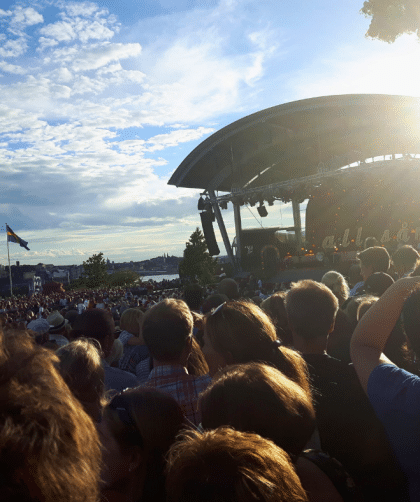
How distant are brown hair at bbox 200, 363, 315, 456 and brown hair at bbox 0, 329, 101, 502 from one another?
613 mm

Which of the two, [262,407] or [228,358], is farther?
[228,358]

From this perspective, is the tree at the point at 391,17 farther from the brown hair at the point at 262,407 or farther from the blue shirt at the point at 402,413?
the brown hair at the point at 262,407

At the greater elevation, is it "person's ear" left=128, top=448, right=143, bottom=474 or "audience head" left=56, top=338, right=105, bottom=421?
"audience head" left=56, top=338, right=105, bottom=421

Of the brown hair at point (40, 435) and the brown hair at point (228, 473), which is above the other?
the brown hair at point (40, 435)

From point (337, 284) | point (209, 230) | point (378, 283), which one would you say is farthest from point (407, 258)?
point (209, 230)

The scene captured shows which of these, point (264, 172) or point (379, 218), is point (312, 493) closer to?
point (379, 218)

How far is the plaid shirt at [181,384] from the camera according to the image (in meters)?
2.62

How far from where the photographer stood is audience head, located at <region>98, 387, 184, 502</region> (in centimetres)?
167

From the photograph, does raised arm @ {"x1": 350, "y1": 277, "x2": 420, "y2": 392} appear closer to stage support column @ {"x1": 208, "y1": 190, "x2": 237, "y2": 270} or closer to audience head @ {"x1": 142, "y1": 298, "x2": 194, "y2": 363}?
audience head @ {"x1": 142, "y1": 298, "x2": 194, "y2": 363}

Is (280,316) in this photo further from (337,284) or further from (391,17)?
(391,17)

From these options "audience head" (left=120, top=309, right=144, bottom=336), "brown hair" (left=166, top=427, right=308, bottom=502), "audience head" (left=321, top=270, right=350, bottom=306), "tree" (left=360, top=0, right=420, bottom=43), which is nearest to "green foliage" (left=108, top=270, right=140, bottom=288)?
"tree" (left=360, top=0, right=420, bottom=43)

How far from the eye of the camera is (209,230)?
33875 millimetres

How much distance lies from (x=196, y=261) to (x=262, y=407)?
1808 inches

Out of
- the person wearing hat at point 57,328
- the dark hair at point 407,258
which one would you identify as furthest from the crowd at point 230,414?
the person wearing hat at point 57,328
